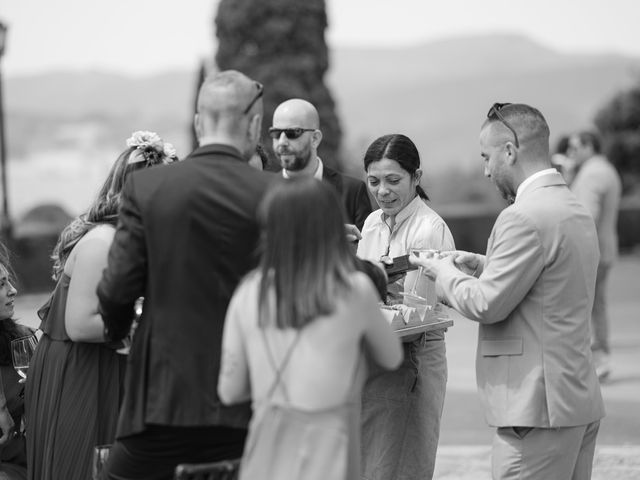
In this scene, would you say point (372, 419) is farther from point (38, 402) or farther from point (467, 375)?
point (467, 375)

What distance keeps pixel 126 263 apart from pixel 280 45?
66.7 feet

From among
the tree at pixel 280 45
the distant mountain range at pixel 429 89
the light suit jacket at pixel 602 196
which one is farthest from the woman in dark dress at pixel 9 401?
the distant mountain range at pixel 429 89

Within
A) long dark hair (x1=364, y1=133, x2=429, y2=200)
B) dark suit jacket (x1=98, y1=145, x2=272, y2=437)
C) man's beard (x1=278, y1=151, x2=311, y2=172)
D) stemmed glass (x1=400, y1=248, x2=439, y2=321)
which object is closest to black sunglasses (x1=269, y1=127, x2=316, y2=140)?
man's beard (x1=278, y1=151, x2=311, y2=172)

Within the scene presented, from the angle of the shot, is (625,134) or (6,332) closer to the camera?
(6,332)

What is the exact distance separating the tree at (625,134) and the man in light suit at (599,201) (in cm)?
2038

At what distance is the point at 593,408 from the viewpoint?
390cm

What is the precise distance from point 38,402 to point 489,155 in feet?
7.50

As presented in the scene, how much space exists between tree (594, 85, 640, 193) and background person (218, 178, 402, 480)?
2789 cm

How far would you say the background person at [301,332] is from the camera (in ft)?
9.64

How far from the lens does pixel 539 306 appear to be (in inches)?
150

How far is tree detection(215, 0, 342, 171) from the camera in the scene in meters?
22.8

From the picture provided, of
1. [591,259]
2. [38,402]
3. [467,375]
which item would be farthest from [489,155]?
[467,375]

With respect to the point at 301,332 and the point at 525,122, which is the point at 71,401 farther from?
the point at 525,122

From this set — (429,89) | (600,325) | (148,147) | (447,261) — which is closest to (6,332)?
(148,147)
